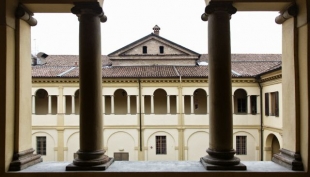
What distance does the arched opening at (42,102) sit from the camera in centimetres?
2752

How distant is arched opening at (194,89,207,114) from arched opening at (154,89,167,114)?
3.02 metres

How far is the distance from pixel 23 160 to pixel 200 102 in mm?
24597

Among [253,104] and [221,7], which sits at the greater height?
[221,7]

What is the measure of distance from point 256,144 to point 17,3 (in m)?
25.3

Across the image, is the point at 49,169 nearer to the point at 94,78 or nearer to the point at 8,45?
the point at 94,78

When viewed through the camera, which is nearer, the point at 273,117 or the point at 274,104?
the point at 274,104

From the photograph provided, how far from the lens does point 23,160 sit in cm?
430

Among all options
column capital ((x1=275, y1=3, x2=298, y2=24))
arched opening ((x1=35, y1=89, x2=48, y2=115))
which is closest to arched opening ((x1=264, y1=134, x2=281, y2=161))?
arched opening ((x1=35, y1=89, x2=48, y2=115))

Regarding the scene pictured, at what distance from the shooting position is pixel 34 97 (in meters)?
26.3

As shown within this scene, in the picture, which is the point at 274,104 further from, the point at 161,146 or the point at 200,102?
the point at 161,146

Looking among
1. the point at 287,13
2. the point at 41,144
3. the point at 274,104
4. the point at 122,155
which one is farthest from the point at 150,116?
the point at 287,13

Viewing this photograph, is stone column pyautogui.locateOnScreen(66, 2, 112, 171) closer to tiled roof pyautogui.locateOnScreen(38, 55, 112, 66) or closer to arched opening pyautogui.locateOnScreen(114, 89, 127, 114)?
arched opening pyautogui.locateOnScreen(114, 89, 127, 114)

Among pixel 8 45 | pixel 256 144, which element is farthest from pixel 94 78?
pixel 256 144

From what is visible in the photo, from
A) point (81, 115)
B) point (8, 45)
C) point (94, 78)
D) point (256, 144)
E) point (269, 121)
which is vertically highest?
point (8, 45)
